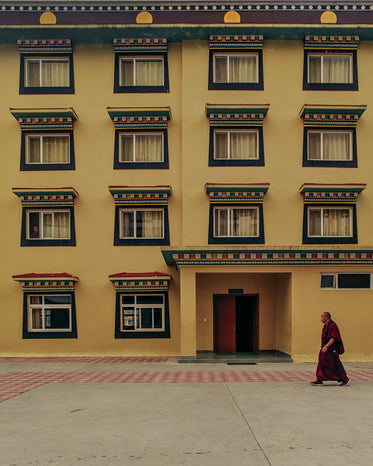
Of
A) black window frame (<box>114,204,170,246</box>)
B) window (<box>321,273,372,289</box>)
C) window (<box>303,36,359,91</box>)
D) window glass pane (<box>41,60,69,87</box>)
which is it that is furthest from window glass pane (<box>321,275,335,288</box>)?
window glass pane (<box>41,60,69,87</box>)

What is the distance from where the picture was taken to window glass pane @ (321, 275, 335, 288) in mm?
16234

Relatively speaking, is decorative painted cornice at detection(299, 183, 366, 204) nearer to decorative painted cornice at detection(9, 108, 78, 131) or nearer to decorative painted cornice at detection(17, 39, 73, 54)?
decorative painted cornice at detection(9, 108, 78, 131)

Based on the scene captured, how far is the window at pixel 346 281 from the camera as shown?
636 inches

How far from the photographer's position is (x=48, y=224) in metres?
18.5

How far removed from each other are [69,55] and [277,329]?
48.4 ft

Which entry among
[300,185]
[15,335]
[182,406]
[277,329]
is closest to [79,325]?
[15,335]

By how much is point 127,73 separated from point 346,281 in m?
12.5

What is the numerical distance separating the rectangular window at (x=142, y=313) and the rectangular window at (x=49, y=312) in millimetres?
2363

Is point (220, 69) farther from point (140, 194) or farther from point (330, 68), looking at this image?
point (140, 194)

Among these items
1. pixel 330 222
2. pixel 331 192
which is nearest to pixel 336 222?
pixel 330 222

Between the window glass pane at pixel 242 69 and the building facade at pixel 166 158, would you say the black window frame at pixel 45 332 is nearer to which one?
the building facade at pixel 166 158

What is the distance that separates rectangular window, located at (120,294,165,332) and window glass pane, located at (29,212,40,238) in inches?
181

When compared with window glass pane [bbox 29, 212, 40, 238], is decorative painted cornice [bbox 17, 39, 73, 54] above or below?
above

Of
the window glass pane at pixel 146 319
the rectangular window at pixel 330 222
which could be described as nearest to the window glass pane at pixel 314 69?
the rectangular window at pixel 330 222
